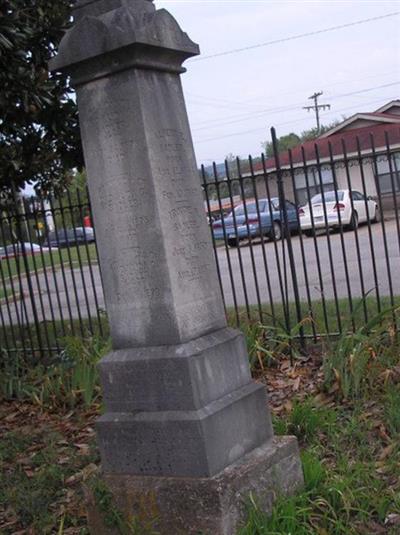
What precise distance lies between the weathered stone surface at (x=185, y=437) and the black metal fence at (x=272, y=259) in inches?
87.4

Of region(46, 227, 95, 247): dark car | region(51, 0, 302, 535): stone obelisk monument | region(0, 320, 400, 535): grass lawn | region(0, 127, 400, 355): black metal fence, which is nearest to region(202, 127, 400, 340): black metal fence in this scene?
region(0, 127, 400, 355): black metal fence

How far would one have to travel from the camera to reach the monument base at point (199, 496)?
3.81 meters

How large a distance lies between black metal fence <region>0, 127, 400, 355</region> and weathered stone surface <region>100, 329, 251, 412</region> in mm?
2069

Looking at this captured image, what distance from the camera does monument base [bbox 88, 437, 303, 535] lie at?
381 centimetres

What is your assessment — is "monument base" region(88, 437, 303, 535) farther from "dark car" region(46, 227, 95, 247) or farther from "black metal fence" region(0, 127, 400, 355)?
"dark car" region(46, 227, 95, 247)

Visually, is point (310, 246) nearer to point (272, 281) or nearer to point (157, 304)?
point (272, 281)

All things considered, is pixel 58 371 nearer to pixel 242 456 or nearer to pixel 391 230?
pixel 242 456

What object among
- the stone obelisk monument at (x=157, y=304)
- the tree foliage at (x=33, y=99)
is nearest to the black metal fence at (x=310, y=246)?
the tree foliage at (x=33, y=99)

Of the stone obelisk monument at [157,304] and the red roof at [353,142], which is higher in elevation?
the red roof at [353,142]

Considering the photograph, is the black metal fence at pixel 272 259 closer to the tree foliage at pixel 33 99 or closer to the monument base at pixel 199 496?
the tree foliage at pixel 33 99

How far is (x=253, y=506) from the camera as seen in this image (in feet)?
12.7

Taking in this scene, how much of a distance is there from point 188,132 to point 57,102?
4269 mm

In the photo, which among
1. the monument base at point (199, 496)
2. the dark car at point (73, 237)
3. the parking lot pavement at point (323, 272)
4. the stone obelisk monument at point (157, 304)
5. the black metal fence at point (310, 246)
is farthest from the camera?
the parking lot pavement at point (323, 272)

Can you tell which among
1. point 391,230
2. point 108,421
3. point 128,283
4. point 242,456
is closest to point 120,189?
point 128,283
